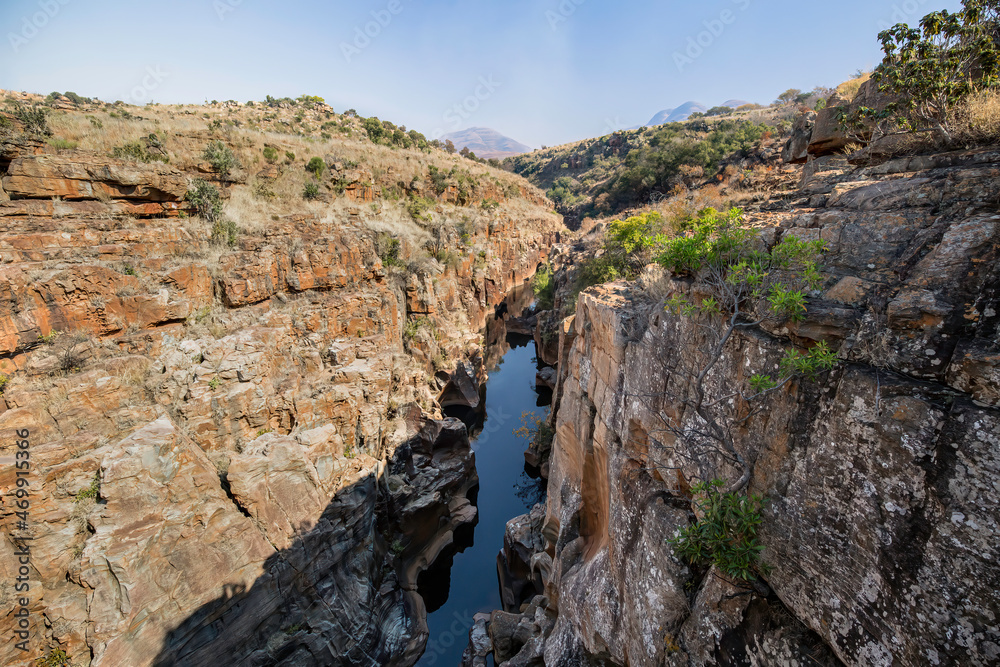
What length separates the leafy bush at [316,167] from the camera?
19.9m

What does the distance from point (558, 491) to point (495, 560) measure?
6560 millimetres

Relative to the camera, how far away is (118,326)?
10.3 m

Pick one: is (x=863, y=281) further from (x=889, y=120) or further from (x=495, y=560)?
(x=495, y=560)

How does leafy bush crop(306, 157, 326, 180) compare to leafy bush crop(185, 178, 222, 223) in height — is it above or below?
above

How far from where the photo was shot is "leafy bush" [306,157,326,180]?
1988cm

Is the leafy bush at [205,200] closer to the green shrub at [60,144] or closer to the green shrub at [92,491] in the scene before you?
the green shrub at [60,144]

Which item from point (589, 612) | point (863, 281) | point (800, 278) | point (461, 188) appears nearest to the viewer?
point (863, 281)

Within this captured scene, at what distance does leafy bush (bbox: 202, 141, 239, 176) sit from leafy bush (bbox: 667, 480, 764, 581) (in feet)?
63.5

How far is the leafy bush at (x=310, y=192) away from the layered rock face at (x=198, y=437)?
3.36 metres

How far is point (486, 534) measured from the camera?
16453 millimetres

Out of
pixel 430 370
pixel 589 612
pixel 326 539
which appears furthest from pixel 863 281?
pixel 430 370

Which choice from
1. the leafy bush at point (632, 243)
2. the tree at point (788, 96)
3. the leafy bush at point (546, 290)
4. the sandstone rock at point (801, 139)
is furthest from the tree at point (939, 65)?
the tree at point (788, 96)

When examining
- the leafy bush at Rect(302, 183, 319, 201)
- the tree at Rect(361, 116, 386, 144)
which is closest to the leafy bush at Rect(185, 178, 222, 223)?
the leafy bush at Rect(302, 183, 319, 201)

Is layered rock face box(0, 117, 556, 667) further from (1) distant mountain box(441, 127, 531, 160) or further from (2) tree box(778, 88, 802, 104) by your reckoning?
(1) distant mountain box(441, 127, 531, 160)
